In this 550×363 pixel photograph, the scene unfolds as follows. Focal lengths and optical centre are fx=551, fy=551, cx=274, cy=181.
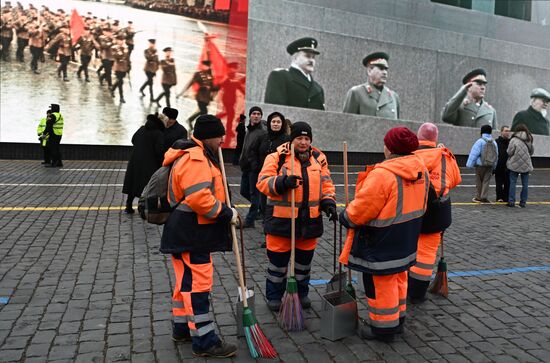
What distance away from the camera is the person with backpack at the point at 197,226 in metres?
3.93

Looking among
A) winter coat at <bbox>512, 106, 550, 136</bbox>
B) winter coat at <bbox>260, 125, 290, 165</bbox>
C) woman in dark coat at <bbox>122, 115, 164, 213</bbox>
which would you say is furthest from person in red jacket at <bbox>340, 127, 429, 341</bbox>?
winter coat at <bbox>512, 106, 550, 136</bbox>

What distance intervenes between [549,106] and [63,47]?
2000cm

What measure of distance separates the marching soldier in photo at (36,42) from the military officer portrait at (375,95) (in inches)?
413

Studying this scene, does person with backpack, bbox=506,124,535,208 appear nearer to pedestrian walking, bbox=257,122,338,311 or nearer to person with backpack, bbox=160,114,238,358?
pedestrian walking, bbox=257,122,338,311

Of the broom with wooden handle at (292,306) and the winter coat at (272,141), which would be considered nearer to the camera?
the broom with wooden handle at (292,306)

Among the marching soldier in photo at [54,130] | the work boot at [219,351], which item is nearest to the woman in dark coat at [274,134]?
the work boot at [219,351]

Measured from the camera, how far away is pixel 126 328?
4531 millimetres

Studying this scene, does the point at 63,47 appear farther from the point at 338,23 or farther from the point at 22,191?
the point at 338,23

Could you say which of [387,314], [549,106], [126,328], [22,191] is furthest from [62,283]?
[549,106]

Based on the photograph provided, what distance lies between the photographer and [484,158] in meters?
12.1

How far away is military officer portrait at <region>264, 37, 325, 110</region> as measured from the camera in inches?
758

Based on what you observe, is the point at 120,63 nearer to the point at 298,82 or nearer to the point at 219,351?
the point at 298,82

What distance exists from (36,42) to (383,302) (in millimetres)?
16341

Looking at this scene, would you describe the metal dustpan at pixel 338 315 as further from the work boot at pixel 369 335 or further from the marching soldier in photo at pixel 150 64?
the marching soldier in photo at pixel 150 64
